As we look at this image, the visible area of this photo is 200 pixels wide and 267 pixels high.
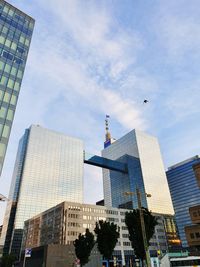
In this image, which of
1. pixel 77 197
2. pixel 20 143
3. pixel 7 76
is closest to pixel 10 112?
pixel 7 76

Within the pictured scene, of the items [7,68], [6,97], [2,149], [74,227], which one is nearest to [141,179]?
[74,227]

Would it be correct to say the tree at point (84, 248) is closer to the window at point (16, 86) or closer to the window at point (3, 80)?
the window at point (16, 86)

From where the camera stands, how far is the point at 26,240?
13338cm

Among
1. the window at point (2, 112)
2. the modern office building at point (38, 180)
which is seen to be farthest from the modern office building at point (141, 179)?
the window at point (2, 112)

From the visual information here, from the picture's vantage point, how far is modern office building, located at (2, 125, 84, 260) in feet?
525

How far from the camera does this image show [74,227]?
10075 cm

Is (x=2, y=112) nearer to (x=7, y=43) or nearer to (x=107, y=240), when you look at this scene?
(x=7, y=43)

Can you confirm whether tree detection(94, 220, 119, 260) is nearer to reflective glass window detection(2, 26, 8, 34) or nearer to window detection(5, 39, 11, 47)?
window detection(5, 39, 11, 47)

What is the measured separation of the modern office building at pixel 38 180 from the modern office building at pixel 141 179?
112 ft

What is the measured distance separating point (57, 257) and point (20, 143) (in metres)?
132

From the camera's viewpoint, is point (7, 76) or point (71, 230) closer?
point (7, 76)

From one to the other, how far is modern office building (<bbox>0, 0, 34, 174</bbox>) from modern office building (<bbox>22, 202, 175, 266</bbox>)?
74.5 m

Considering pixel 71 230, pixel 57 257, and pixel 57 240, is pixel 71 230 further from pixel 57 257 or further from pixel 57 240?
pixel 57 257

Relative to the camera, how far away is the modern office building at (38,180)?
160 metres
